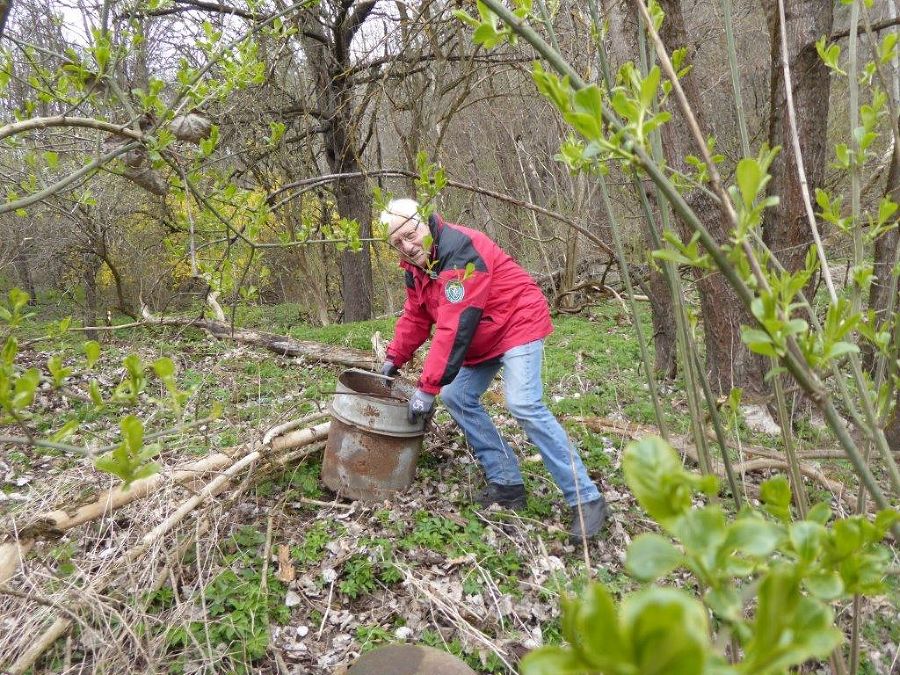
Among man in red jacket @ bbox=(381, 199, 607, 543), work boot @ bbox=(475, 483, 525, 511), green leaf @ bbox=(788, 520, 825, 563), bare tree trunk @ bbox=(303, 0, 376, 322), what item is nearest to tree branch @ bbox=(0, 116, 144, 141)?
man in red jacket @ bbox=(381, 199, 607, 543)

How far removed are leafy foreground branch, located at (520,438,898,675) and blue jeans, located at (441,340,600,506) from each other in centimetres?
257

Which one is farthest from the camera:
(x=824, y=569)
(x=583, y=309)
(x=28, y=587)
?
(x=583, y=309)

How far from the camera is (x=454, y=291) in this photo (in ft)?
10.8

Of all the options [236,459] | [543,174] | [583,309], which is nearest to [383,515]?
Answer: [236,459]

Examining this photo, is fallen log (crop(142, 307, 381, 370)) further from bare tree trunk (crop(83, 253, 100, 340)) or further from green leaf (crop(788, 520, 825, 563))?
green leaf (crop(788, 520, 825, 563))

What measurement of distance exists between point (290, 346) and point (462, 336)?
4.08 metres

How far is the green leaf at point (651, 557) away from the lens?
50 cm

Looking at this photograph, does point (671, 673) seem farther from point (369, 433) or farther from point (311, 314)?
point (311, 314)

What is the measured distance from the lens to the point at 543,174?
11773 mm

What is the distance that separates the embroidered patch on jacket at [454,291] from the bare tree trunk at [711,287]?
193 cm

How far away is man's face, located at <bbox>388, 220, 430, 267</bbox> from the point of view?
3.28 m

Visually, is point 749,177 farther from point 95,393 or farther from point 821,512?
point 95,393

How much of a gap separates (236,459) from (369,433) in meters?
0.82

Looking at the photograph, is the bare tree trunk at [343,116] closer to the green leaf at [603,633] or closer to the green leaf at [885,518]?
the green leaf at [885,518]
